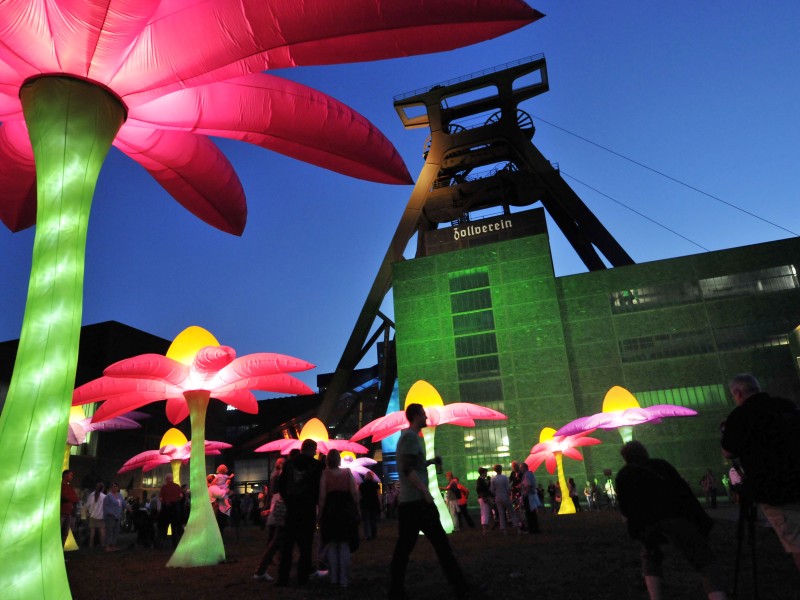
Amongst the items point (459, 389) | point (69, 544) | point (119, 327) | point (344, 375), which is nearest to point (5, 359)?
point (119, 327)

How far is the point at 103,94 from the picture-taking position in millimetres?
4055

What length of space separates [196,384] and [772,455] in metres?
8.15

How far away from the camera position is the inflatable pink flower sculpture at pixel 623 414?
1538cm

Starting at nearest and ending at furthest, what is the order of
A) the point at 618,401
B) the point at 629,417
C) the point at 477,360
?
1. the point at 629,417
2. the point at 618,401
3. the point at 477,360

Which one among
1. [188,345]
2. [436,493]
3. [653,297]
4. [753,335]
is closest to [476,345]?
[653,297]

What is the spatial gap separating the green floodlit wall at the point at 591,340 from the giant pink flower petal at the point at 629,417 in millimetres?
14248

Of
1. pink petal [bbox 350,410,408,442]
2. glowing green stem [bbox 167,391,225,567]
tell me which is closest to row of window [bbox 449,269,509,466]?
pink petal [bbox 350,410,408,442]

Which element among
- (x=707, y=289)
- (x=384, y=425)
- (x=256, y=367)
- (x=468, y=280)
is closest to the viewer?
(x=256, y=367)

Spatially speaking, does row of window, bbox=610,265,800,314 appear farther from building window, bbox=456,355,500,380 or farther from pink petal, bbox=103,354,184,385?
pink petal, bbox=103,354,184,385

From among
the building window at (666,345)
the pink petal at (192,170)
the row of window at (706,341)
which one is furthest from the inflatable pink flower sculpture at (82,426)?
the row of window at (706,341)

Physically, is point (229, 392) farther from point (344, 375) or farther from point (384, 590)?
point (344, 375)

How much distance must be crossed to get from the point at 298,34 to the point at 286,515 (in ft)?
16.8

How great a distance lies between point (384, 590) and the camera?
5551 millimetres

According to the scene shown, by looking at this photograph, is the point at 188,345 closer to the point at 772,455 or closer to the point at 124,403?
the point at 124,403
